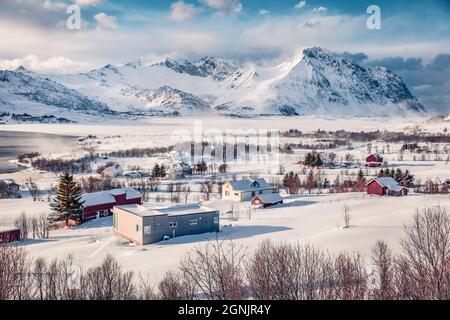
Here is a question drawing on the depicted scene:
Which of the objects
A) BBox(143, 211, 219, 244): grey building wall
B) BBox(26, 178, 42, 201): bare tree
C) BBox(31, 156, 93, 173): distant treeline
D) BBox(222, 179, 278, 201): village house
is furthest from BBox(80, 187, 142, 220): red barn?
BBox(31, 156, 93, 173): distant treeline

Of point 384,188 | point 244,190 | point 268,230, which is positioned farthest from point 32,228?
point 384,188

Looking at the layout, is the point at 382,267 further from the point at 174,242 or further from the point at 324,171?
the point at 324,171

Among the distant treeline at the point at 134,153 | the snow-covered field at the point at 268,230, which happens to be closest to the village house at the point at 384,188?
the snow-covered field at the point at 268,230

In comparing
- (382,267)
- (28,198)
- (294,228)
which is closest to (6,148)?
(28,198)

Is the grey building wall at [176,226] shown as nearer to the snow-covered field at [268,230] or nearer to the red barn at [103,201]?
the snow-covered field at [268,230]

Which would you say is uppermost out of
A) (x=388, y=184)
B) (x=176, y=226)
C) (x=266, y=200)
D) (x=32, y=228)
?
(x=388, y=184)

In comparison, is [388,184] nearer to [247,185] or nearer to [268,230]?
[247,185]
